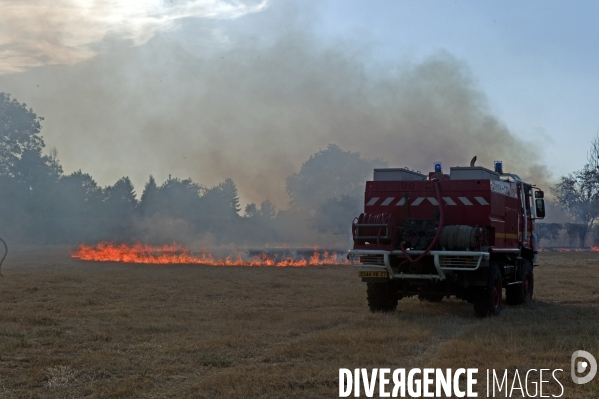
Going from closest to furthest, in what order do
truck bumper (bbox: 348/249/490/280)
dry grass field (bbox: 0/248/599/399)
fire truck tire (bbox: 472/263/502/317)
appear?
dry grass field (bbox: 0/248/599/399) < truck bumper (bbox: 348/249/490/280) < fire truck tire (bbox: 472/263/502/317)

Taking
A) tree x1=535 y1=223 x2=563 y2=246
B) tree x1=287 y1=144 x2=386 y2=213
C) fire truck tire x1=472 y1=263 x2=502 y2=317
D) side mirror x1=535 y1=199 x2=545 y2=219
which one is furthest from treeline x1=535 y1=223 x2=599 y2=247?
fire truck tire x1=472 y1=263 x2=502 y2=317

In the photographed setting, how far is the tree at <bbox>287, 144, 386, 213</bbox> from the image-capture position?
6688cm

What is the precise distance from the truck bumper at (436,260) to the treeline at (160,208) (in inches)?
1324

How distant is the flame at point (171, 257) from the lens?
3662cm

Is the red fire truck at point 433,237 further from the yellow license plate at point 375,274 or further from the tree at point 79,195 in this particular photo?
the tree at point 79,195

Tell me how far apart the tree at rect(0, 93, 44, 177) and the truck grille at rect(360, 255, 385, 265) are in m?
66.2

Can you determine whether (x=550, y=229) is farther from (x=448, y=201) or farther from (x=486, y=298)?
(x=448, y=201)

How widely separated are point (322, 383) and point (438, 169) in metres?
9.56

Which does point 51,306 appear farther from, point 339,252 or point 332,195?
point 332,195

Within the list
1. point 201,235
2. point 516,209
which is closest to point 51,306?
point 516,209

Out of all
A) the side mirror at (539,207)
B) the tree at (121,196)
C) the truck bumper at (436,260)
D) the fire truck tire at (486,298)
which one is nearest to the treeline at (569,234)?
the tree at (121,196)

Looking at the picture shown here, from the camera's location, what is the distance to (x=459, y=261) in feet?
47.6

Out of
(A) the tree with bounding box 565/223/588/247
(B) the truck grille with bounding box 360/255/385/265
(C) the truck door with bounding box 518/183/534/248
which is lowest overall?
(B) the truck grille with bounding box 360/255/385/265

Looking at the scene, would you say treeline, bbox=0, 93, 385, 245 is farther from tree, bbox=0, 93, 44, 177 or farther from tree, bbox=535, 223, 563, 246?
tree, bbox=535, 223, 563, 246
